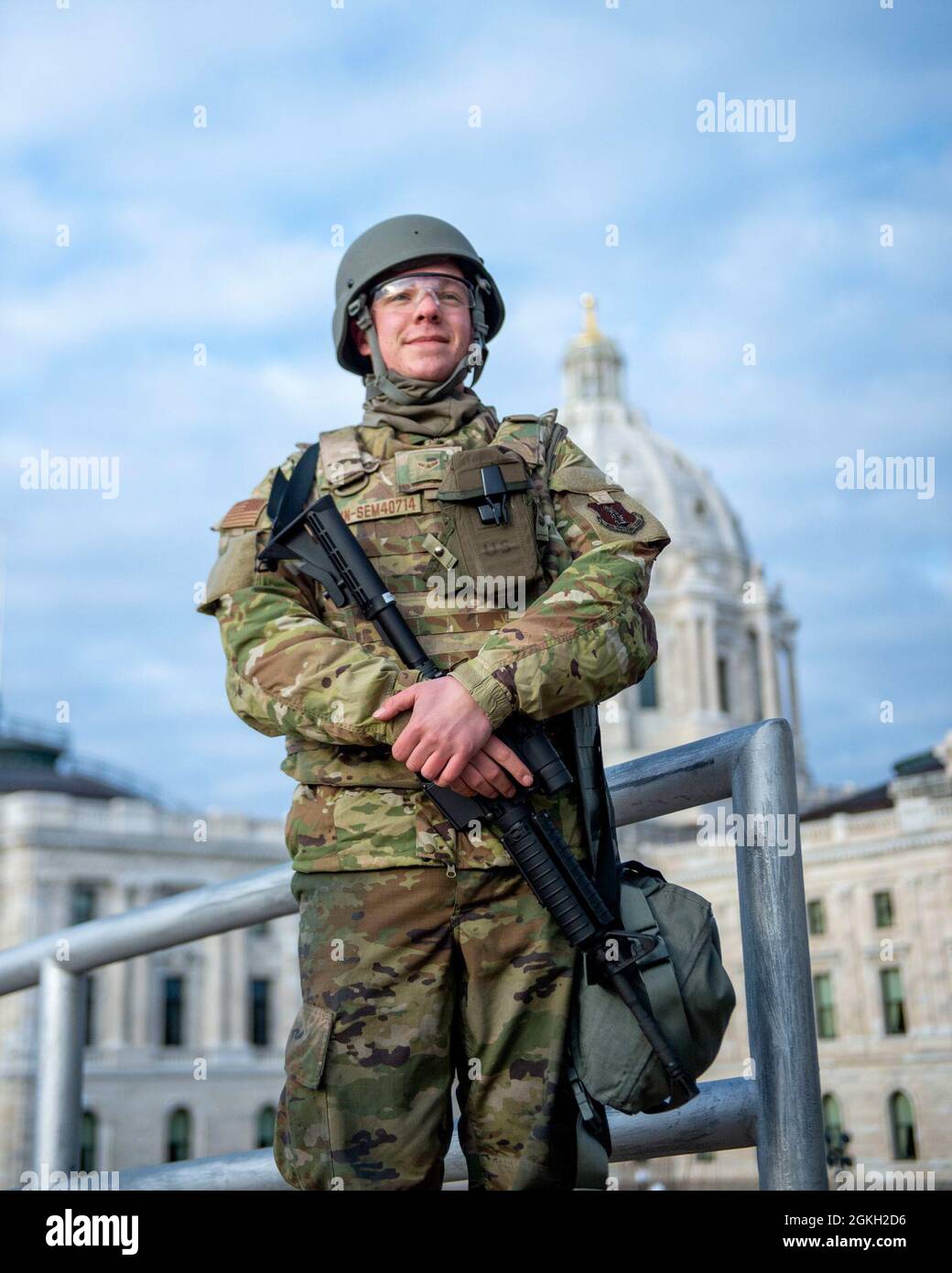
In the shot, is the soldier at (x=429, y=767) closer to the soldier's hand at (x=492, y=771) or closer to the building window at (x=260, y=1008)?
the soldier's hand at (x=492, y=771)

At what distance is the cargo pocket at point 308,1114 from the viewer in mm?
2582

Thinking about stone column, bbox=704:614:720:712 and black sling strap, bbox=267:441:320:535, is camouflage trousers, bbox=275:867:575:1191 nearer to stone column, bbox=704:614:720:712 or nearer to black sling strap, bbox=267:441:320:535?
black sling strap, bbox=267:441:320:535

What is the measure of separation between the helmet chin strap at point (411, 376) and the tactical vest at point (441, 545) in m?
0.17

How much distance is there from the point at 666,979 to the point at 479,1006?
353mm

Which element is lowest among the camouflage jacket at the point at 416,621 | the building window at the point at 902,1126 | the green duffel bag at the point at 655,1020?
the building window at the point at 902,1126

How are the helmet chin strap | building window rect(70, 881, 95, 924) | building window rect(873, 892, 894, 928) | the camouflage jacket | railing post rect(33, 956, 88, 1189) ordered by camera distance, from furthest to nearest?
building window rect(70, 881, 95, 924) → building window rect(873, 892, 894, 928) → the helmet chin strap → railing post rect(33, 956, 88, 1189) → the camouflage jacket

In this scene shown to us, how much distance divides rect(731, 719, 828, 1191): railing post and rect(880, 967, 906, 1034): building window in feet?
137

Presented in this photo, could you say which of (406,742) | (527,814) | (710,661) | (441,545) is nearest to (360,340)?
(441,545)

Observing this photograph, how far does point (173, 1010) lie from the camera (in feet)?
161

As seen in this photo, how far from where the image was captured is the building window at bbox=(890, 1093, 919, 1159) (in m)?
40.1

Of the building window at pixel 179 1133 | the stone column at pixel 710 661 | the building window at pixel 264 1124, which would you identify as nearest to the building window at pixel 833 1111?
the building window at pixel 264 1124

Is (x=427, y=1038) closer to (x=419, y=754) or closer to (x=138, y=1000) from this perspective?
(x=419, y=754)

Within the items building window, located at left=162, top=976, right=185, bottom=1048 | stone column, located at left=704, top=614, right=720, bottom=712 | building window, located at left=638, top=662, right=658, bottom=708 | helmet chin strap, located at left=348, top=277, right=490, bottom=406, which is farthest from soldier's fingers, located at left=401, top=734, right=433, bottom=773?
stone column, located at left=704, top=614, right=720, bottom=712
